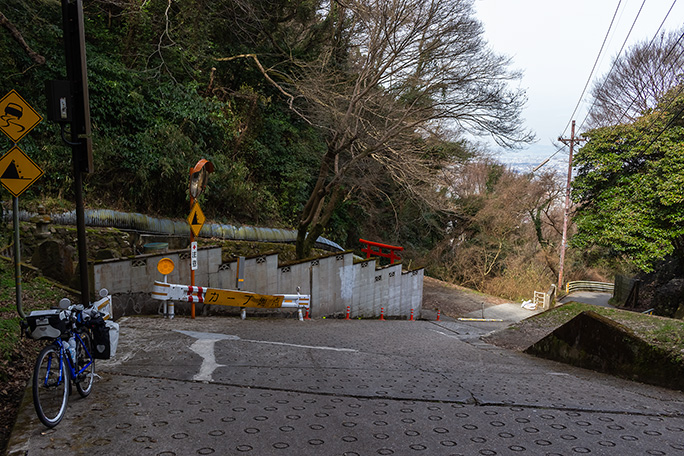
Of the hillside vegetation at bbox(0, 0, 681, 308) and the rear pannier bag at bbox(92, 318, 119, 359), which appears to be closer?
the rear pannier bag at bbox(92, 318, 119, 359)

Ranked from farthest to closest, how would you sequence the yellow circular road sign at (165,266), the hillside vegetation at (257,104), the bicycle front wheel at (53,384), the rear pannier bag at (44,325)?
the hillside vegetation at (257,104), the yellow circular road sign at (165,266), the rear pannier bag at (44,325), the bicycle front wheel at (53,384)

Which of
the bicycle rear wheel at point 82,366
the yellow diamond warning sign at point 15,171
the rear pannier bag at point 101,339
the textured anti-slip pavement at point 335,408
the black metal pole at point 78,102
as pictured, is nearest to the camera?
the textured anti-slip pavement at point 335,408

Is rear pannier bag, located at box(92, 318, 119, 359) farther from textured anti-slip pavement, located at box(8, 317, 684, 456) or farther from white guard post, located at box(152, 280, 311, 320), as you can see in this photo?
white guard post, located at box(152, 280, 311, 320)

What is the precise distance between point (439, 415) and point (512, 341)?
7.75m

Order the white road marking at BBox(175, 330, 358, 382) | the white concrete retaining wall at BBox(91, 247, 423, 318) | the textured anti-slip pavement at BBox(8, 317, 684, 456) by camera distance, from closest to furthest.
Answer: the textured anti-slip pavement at BBox(8, 317, 684, 456) → the white road marking at BBox(175, 330, 358, 382) → the white concrete retaining wall at BBox(91, 247, 423, 318)

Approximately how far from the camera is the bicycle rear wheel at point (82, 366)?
15.0 ft

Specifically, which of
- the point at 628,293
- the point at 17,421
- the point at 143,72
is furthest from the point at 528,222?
the point at 17,421

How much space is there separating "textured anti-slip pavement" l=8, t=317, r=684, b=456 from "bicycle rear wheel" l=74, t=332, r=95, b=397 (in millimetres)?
140

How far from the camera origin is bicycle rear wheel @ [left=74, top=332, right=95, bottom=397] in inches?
180

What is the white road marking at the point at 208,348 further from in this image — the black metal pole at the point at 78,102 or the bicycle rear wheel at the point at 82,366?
the black metal pole at the point at 78,102

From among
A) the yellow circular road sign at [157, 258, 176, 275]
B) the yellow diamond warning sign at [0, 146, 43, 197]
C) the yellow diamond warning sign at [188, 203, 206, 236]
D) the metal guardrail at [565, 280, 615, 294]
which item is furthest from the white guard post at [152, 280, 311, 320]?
the metal guardrail at [565, 280, 615, 294]

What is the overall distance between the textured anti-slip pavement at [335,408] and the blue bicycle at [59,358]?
0.14 metres

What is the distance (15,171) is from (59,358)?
12.9 feet

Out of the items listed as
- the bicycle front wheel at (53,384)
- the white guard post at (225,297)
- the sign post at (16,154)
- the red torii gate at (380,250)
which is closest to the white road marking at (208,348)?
the bicycle front wheel at (53,384)
